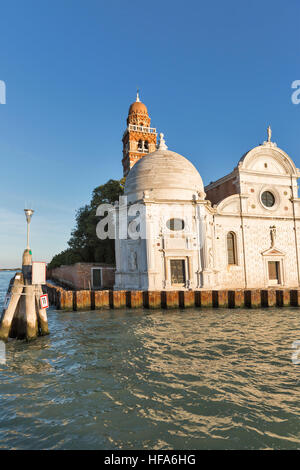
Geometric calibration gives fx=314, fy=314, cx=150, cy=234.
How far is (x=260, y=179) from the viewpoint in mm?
28484

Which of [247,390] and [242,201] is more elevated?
[242,201]

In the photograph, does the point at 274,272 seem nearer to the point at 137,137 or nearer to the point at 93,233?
the point at 93,233

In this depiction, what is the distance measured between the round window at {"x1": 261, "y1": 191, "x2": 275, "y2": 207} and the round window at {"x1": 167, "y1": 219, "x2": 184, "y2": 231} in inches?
358

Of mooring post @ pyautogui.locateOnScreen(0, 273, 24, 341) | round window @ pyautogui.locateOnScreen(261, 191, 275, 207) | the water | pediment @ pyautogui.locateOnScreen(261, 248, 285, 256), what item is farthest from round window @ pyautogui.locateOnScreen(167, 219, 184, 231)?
mooring post @ pyautogui.locateOnScreen(0, 273, 24, 341)

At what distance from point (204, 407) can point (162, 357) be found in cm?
324

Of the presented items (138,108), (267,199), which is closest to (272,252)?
(267,199)

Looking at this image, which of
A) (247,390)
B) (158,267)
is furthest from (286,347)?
(158,267)

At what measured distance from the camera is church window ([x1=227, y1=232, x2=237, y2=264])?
89.9 ft

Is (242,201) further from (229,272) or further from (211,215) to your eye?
(229,272)

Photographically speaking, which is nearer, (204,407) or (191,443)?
(191,443)

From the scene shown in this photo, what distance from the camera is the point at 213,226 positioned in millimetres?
26719

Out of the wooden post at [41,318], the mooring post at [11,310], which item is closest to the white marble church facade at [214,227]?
Answer: the wooden post at [41,318]

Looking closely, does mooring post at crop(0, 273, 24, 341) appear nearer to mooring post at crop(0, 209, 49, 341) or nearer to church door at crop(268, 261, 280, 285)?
mooring post at crop(0, 209, 49, 341)

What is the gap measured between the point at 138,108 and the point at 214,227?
96.0 feet
